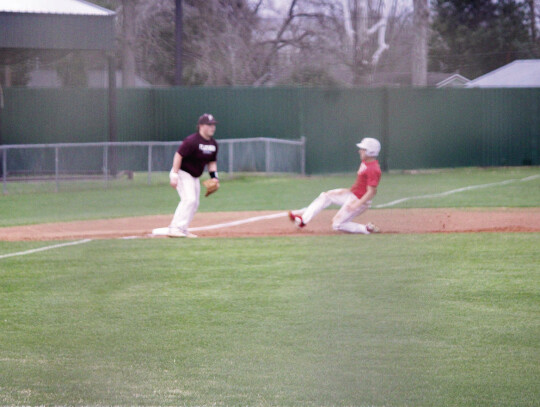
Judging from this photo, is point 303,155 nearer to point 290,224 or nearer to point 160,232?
point 290,224

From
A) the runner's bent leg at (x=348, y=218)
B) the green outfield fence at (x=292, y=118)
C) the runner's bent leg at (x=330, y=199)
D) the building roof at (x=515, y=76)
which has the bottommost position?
the runner's bent leg at (x=348, y=218)

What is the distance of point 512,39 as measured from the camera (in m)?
42.4

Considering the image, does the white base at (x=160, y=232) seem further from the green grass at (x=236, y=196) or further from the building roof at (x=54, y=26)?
the building roof at (x=54, y=26)

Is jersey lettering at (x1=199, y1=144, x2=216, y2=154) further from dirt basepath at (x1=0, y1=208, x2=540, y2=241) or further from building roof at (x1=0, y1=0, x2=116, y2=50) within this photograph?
building roof at (x1=0, y1=0, x2=116, y2=50)

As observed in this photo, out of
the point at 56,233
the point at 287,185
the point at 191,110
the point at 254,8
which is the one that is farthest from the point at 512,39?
the point at 56,233

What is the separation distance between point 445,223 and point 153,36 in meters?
27.7

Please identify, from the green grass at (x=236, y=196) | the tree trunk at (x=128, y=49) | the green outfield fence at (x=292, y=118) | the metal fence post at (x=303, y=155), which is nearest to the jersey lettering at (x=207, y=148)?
the green grass at (x=236, y=196)

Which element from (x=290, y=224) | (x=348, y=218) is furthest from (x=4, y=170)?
(x=348, y=218)

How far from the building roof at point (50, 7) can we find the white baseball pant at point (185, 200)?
11.5m

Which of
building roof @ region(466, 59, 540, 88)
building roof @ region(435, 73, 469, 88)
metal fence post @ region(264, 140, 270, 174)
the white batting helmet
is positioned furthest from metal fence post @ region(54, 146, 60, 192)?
building roof @ region(435, 73, 469, 88)

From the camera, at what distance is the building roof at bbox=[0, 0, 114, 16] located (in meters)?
22.4

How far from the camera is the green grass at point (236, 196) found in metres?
16.8

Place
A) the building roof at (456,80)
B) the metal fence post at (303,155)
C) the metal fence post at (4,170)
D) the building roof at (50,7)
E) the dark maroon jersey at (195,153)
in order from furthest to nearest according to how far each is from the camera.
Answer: the building roof at (456,80)
the metal fence post at (303,155)
the building roof at (50,7)
the metal fence post at (4,170)
the dark maroon jersey at (195,153)

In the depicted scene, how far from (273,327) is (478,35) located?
3916 cm
